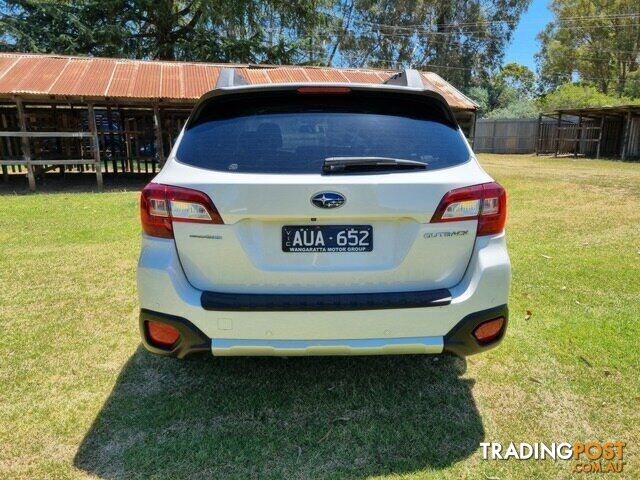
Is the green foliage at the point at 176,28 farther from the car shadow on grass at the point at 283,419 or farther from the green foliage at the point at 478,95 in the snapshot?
the car shadow on grass at the point at 283,419

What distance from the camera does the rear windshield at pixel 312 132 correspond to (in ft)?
7.59

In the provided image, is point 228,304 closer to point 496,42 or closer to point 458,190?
point 458,190

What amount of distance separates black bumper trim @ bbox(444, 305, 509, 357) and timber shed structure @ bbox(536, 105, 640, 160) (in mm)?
24558

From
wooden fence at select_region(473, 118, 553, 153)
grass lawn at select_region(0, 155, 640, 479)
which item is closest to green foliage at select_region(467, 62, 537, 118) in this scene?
wooden fence at select_region(473, 118, 553, 153)

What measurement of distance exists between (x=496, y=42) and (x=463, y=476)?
3925 cm

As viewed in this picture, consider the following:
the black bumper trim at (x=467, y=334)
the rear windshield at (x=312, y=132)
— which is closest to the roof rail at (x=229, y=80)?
the rear windshield at (x=312, y=132)

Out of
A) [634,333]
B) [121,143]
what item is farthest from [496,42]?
[634,333]

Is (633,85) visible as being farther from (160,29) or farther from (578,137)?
(160,29)

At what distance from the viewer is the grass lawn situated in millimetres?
2266

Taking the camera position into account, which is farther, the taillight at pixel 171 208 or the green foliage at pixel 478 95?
the green foliage at pixel 478 95

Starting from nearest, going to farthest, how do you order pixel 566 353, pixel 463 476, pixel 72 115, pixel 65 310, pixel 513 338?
pixel 463 476 < pixel 566 353 < pixel 513 338 < pixel 65 310 < pixel 72 115

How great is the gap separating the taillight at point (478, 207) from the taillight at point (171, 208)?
109 centimetres

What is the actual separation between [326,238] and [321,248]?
5 centimetres

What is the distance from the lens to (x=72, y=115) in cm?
1538
